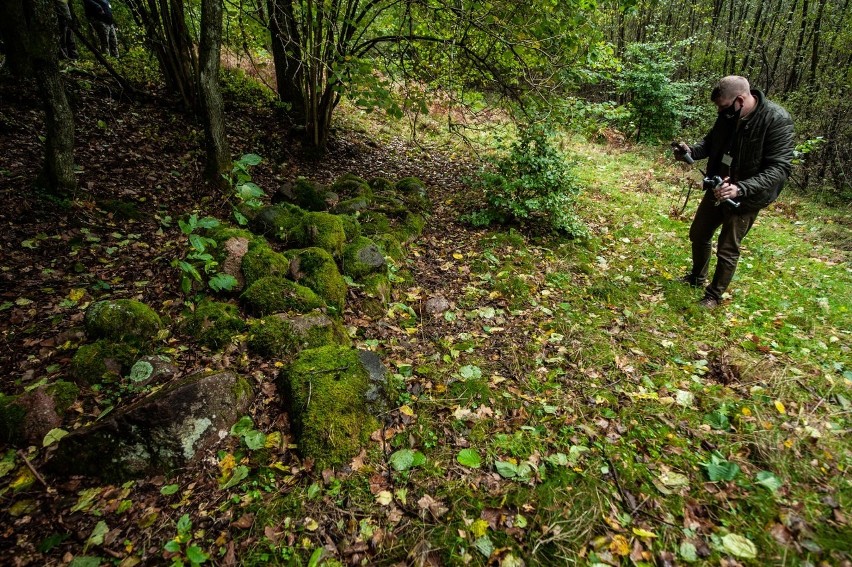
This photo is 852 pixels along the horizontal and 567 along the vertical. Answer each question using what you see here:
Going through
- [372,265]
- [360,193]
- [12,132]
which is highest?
[12,132]

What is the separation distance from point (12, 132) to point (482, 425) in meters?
7.35

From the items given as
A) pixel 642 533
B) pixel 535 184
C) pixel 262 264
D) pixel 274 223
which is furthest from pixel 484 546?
pixel 535 184

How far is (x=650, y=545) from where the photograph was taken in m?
2.19

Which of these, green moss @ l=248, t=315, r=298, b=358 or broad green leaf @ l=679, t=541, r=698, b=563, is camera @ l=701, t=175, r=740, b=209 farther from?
green moss @ l=248, t=315, r=298, b=358

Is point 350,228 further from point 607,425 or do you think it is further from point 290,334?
point 607,425

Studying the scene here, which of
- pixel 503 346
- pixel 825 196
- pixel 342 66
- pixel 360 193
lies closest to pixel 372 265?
pixel 503 346

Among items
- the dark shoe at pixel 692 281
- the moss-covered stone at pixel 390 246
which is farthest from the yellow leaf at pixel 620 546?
the dark shoe at pixel 692 281

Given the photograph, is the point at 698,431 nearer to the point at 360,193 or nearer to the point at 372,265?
the point at 372,265

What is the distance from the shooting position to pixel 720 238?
4.32 m

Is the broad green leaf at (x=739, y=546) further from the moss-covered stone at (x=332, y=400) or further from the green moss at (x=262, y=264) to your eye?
the green moss at (x=262, y=264)

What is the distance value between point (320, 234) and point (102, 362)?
95.0 inches

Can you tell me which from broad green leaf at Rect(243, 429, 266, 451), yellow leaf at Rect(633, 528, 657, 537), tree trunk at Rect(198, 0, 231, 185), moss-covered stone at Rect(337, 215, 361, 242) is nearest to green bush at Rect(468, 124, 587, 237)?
moss-covered stone at Rect(337, 215, 361, 242)

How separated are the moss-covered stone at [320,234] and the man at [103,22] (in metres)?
7.69

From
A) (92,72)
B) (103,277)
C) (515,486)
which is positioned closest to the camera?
(515,486)
